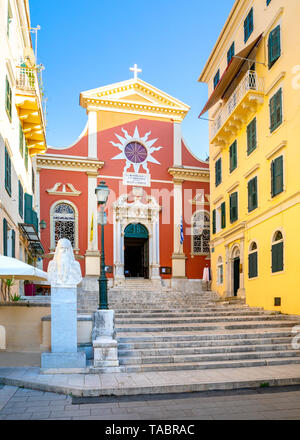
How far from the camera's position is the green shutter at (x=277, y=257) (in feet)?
49.8

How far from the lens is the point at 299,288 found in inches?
547

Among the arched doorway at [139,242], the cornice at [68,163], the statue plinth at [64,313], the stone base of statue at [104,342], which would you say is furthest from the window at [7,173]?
the arched doorway at [139,242]

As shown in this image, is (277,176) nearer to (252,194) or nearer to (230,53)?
(252,194)

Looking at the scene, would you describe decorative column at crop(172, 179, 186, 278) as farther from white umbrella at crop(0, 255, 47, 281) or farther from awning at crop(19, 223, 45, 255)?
white umbrella at crop(0, 255, 47, 281)

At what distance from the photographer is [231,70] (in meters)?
18.8

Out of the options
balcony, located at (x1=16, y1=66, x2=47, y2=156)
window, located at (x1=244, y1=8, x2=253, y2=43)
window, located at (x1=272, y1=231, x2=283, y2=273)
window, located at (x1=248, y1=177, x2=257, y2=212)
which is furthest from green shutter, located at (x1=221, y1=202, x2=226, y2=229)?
balcony, located at (x1=16, y1=66, x2=47, y2=156)

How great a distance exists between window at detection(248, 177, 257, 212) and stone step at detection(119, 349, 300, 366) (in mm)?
7825

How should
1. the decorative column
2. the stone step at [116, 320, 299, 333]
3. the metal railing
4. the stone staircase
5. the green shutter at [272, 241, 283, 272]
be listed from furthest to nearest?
the decorative column < the metal railing < the green shutter at [272, 241, 283, 272] < the stone step at [116, 320, 299, 333] < the stone staircase

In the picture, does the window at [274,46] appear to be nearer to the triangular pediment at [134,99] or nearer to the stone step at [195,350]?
the stone step at [195,350]

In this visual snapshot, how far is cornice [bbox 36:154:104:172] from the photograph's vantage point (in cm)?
2377

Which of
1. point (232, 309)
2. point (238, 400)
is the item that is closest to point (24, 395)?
point (238, 400)

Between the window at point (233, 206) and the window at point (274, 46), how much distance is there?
19.4 feet

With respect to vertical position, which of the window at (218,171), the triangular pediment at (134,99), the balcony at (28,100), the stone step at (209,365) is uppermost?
the triangular pediment at (134,99)
